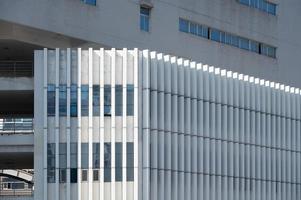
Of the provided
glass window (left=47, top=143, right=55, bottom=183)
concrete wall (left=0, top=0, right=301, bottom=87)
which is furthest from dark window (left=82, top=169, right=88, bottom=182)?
concrete wall (left=0, top=0, right=301, bottom=87)

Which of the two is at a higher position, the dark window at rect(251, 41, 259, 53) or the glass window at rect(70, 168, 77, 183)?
the dark window at rect(251, 41, 259, 53)

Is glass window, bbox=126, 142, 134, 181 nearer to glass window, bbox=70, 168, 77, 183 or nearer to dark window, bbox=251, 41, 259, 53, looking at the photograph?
glass window, bbox=70, 168, 77, 183

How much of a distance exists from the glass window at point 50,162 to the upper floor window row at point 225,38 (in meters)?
14.8

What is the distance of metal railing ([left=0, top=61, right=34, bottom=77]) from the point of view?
160 ft

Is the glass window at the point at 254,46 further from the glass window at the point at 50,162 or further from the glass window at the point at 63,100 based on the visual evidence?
the glass window at the point at 50,162

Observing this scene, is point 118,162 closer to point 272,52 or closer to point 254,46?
point 254,46

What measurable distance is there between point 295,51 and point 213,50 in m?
10.2

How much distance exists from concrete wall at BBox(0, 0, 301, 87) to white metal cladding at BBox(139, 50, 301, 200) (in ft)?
17.5

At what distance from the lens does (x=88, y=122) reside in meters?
42.5

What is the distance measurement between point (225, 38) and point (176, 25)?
5.07 metres

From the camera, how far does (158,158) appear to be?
43.1m

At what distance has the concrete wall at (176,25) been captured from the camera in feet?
150

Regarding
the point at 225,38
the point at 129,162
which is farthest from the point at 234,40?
the point at 129,162

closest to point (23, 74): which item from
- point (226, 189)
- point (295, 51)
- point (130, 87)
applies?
point (130, 87)
